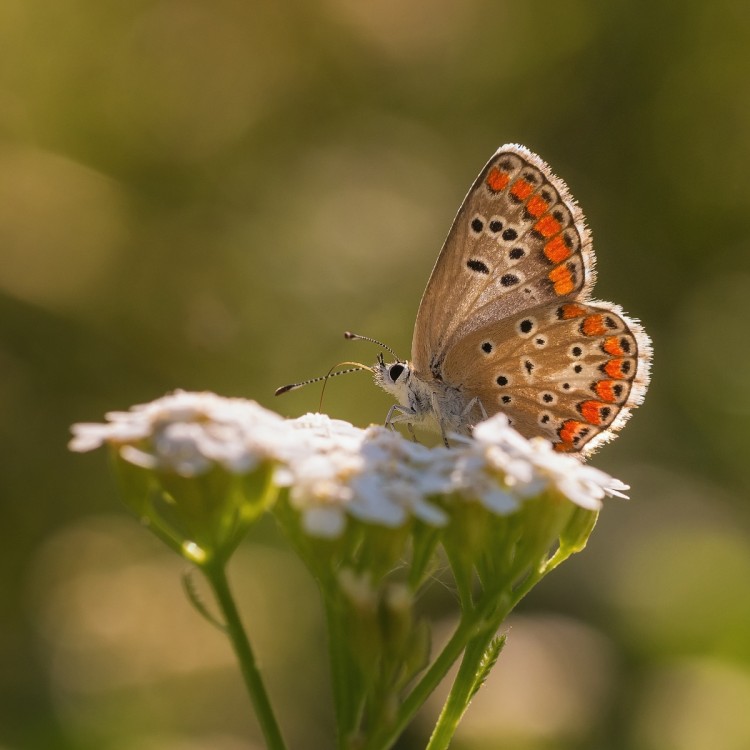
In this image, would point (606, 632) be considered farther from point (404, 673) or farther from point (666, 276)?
point (404, 673)

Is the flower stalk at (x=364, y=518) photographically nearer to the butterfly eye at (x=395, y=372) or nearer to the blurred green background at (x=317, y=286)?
the butterfly eye at (x=395, y=372)

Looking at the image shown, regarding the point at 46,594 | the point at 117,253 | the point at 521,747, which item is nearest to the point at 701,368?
the point at 521,747

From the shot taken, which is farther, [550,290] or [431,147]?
[431,147]

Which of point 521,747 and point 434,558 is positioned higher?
point 434,558

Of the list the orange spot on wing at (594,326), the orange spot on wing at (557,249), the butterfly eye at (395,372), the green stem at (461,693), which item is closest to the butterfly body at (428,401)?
the butterfly eye at (395,372)

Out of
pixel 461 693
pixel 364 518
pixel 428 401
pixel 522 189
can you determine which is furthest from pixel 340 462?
pixel 522 189

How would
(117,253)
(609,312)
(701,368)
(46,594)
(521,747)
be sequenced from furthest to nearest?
(701,368), (117,253), (46,594), (521,747), (609,312)
